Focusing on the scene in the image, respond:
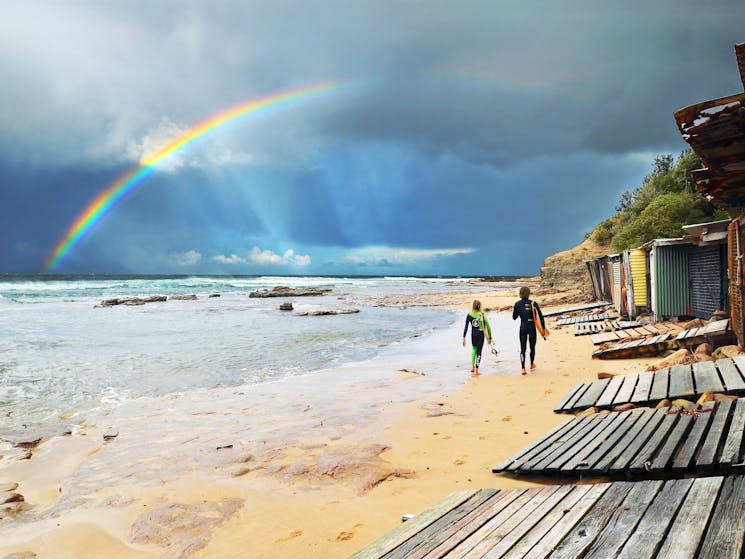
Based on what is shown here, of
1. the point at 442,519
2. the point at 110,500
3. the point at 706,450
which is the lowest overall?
the point at 110,500

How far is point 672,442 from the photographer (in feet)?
14.9

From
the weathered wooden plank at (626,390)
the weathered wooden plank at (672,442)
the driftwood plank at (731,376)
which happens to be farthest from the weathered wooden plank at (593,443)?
the driftwood plank at (731,376)

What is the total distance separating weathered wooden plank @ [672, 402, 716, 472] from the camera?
406 centimetres

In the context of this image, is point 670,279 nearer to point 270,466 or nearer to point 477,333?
point 477,333

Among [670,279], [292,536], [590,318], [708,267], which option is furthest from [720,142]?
[590,318]

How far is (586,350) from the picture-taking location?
13117 mm

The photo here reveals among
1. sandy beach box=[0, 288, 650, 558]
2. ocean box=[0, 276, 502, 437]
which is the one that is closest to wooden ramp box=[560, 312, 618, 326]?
ocean box=[0, 276, 502, 437]

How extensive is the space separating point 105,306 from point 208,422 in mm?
32238

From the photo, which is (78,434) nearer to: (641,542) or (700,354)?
(641,542)

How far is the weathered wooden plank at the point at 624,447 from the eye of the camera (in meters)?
4.44

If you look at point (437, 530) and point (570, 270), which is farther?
point (570, 270)

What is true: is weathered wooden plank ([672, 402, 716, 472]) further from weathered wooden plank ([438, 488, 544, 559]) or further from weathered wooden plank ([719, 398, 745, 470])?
weathered wooden plank ([438, 488, 544, 559])

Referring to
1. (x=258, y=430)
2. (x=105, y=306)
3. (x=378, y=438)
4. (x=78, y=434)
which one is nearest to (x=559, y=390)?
(x=378, y=438)

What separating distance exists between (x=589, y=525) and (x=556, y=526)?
189 mm
